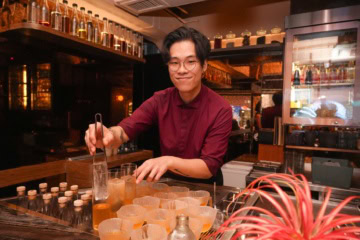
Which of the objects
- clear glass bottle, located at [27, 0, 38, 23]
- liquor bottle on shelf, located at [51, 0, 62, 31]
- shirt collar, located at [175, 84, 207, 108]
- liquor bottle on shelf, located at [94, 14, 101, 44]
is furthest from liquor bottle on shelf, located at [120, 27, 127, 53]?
shirt collar, located at [175, 84, 207, 108]

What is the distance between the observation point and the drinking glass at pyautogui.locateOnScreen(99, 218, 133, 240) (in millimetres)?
800

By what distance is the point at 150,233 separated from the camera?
0.79 meters

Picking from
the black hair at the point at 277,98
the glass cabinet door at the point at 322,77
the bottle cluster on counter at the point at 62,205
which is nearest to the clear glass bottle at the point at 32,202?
the bottle cluster on counter at the point at 62,205

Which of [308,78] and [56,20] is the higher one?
[56,20]

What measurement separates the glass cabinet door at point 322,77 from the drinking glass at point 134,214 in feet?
8.19

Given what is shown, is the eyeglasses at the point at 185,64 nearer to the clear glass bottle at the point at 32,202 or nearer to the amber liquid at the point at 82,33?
the clear glass bottle at the point at 32,202

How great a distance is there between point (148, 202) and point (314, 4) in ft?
9.65

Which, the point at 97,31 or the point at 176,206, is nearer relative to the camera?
the point at 176,206

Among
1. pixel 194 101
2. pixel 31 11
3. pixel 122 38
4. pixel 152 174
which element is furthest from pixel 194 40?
pixel 122 38

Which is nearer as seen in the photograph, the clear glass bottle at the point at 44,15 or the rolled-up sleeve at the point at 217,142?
the rolled-up sleeve at the point at 217,142

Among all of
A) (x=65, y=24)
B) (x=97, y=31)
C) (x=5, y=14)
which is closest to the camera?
(x=5, y=14)

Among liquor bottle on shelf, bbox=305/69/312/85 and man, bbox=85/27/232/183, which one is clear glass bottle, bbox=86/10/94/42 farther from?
liquor bottle on shelf, bbox=305/69/312/85

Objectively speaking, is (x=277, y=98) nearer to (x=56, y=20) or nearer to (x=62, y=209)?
(x=56, y=20)

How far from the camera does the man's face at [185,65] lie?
5.39 feet
